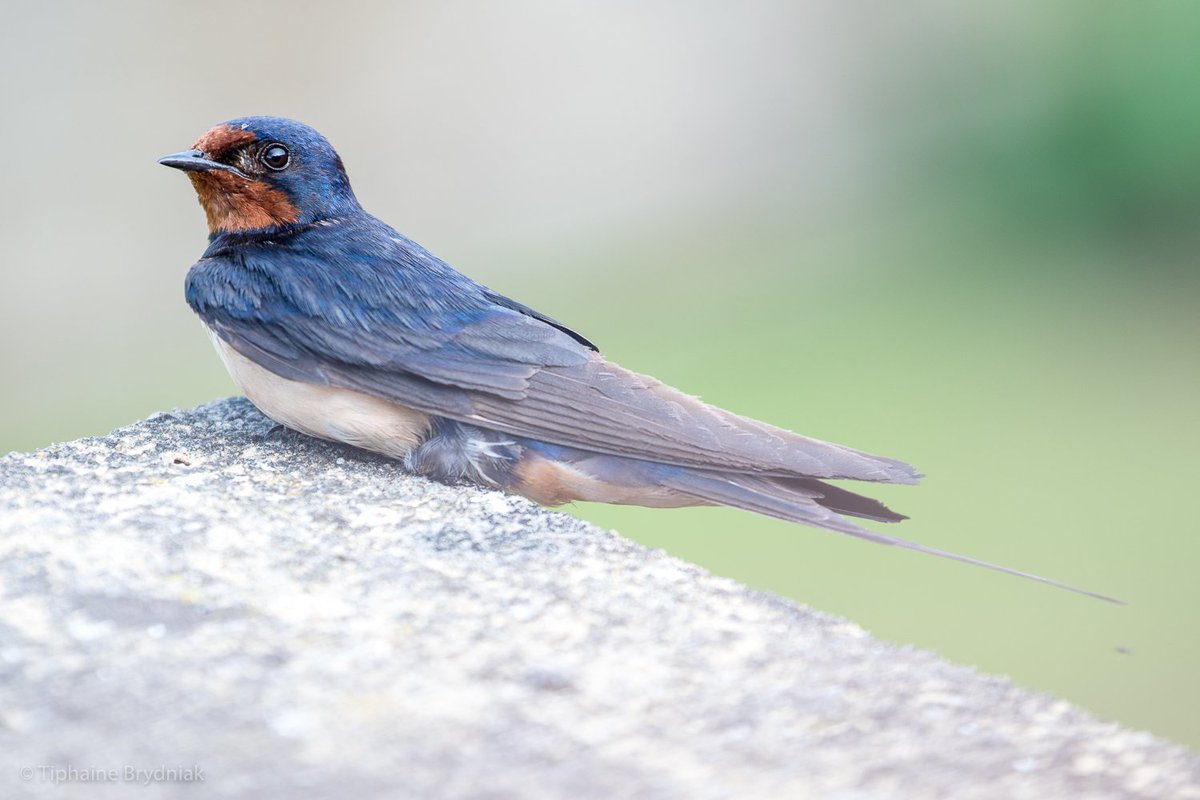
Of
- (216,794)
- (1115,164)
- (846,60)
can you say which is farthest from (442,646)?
(846,60)

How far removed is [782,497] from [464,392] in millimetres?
480

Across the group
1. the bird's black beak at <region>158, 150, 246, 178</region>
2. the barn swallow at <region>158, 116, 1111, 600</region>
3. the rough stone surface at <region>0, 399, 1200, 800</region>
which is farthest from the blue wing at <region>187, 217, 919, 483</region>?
the rough stone surface at <region>0, 399, 1200, 800</region>

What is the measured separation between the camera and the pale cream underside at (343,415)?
2.01 m

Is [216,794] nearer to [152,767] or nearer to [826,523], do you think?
[152,767]

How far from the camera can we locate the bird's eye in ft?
7.19

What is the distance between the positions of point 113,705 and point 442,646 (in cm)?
32

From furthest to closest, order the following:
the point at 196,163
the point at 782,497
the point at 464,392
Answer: the point at 196,163, the point at 464,392, the point at 782,497

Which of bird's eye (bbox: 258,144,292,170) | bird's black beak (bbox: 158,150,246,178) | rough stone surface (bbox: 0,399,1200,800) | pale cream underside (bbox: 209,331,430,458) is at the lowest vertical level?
rough stone surface (bbox: 0,399,1200,800)

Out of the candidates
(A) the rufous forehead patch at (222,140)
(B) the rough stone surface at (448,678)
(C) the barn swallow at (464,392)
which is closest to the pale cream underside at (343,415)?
(C) the barn swallow at (464,392)

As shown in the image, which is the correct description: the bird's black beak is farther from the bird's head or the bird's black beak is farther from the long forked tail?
the long forked tail

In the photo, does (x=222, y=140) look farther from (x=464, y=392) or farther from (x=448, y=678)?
(x=448, y=678)

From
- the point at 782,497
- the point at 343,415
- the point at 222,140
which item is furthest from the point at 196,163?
the point at 782,497

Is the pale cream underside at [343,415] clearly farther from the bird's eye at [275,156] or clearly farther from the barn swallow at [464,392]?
the bird's eye at [275,156]

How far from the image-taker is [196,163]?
7.03 feet
